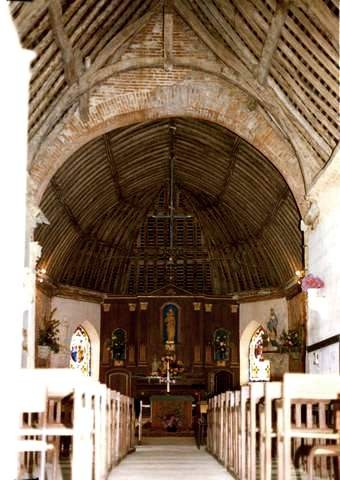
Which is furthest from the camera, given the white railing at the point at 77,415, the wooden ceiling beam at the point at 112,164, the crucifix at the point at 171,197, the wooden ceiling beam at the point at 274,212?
the crucifix at the point at 171,197

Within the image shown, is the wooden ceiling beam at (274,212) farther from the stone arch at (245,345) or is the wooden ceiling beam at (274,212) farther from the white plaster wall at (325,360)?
the white plaster wall at (325,360)

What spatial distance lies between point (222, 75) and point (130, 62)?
174cm

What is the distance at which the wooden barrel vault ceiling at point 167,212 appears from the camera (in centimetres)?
1930

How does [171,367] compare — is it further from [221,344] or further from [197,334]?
[221,344]

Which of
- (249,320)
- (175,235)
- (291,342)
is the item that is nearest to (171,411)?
(291,342)

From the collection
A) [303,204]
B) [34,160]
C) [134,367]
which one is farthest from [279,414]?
[134,367]

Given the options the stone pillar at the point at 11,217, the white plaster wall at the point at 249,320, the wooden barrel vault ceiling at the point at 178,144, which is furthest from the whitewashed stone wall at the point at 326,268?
the white plaster wall at the point at 249,320

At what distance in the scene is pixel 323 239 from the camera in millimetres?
14055

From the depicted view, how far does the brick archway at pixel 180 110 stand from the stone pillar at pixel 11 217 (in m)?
8.56

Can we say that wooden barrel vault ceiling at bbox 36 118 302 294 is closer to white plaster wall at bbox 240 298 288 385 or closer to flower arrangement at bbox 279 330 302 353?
white plaster wall at bbox 240 298 288 385

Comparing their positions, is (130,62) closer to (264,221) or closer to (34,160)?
(34,160)

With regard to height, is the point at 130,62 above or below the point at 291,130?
above

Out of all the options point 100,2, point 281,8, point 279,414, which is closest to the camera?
point 279,414

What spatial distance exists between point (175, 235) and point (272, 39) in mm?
12593
